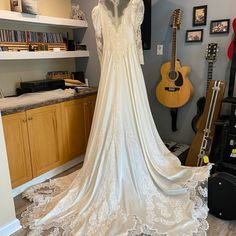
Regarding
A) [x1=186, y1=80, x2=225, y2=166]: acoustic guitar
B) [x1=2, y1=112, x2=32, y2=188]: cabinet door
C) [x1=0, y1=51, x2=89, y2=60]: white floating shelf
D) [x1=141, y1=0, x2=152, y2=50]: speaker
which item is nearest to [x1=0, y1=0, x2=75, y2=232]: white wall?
[x1=0, y1=51, x2=89, y2=60]: white floating shelf

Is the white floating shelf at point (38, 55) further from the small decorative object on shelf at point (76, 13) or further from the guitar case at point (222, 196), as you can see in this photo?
the guitar case at point (222, 196)

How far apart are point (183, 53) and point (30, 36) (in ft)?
5.86

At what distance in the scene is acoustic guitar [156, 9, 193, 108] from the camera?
273cm

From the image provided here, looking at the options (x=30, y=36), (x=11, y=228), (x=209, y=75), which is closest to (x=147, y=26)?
(x=209, y=75)

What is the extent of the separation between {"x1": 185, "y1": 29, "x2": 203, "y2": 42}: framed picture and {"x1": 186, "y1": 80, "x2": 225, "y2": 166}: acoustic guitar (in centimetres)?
55

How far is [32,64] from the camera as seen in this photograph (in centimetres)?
305

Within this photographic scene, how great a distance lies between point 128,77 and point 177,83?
0.73 m

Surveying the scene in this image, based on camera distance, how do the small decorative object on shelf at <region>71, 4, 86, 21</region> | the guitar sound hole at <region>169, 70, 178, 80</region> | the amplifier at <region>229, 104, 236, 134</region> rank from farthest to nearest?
1. the small decorative object on shelf at <region>71, 4, 86, 21</region>
2. the guitar sound hole at <region>169, 70, 178, 80</region>
3. the amplifier at <region>229, 104, 236, 134</region>

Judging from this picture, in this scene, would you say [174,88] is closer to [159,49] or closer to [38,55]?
[159,49]

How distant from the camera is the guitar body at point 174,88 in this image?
2.74m

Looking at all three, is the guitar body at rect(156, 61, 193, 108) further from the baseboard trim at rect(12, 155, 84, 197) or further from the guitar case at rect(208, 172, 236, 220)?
the baseboard trim at rect(12, 155, 84, 197)

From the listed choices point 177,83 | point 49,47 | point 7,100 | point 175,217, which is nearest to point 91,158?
point 175,217

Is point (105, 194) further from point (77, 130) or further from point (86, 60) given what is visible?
point (86, 60)

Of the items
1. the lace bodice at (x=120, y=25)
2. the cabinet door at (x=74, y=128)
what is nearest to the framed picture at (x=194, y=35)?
the lace bodice at (x=120, y=25)
